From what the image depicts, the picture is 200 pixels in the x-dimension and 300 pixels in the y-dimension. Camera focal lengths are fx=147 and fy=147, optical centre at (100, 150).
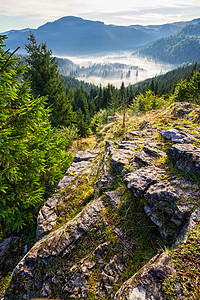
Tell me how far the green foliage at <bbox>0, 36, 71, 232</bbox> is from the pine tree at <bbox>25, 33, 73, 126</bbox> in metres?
9.59

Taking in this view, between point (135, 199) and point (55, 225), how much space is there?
3.06 metres

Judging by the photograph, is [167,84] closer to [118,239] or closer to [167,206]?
[167,206]

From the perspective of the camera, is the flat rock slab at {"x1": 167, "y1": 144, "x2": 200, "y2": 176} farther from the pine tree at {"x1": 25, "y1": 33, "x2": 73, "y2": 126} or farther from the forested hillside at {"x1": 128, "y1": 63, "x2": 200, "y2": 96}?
the forested hillside at {"x1": 128, "y1": 63, "x2": 200, "y2": 96}

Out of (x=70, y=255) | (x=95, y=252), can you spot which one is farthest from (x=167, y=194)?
(x=70, y=255)

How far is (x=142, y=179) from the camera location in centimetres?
426

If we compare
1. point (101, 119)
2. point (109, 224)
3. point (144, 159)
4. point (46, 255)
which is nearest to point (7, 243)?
point (46, 255)

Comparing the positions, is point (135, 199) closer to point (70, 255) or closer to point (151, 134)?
point (70, 255)

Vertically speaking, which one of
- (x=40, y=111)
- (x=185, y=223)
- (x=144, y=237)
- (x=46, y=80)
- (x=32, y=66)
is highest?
(x=32, y=66)

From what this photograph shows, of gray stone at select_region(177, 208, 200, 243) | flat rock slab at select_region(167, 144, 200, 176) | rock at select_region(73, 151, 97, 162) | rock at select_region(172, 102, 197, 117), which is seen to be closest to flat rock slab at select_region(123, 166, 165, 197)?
flat rock slab at select_region(167, 144, 200, 176)

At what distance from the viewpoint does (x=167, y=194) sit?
361 centimetres

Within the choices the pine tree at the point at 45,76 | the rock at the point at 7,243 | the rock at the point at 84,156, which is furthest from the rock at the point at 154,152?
the pine tree at the point at 45,76

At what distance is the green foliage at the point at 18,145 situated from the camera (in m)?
5.10

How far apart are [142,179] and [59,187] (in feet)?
12.8

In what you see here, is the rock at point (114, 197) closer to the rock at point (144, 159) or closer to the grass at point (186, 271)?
the rock at point (144, 159)
